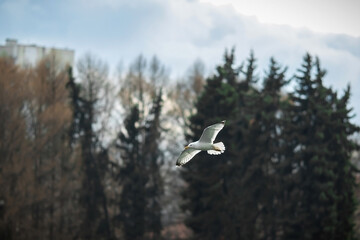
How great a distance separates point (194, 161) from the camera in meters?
23.4

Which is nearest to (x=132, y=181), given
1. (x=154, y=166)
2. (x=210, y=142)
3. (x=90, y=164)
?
(x=154, y=166)

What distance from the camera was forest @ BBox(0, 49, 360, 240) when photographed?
70.4 ft

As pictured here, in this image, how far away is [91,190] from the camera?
28.1 m

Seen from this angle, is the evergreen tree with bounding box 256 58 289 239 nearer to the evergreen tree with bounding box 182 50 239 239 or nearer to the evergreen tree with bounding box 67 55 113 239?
the evergreen tree with bounding box 182 50 239 239

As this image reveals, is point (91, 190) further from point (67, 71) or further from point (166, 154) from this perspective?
point (67, 71)

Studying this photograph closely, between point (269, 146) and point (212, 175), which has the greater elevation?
point (269, 146)

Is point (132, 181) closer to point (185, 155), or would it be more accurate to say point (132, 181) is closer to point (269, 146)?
point (269, 146)

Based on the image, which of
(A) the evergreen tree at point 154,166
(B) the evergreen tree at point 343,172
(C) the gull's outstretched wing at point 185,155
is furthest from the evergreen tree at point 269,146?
(C) the gull's outstretched wing at point 185,155

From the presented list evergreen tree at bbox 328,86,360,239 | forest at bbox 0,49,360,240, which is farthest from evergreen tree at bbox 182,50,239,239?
evergreen tree at bbox 328,86,360,239

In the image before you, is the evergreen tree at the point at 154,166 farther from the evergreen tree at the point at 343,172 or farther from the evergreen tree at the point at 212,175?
the evergreen tree at the point at 343,172

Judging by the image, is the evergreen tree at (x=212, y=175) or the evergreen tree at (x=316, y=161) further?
the evergreen tree at (x=212, y=175)

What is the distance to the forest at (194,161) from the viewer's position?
21.5m

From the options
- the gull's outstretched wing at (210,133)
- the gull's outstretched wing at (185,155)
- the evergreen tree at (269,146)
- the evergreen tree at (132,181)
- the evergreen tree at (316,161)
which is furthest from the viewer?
the evergreen tree at (132,181)

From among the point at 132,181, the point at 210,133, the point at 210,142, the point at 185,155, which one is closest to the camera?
the point at 210,133
